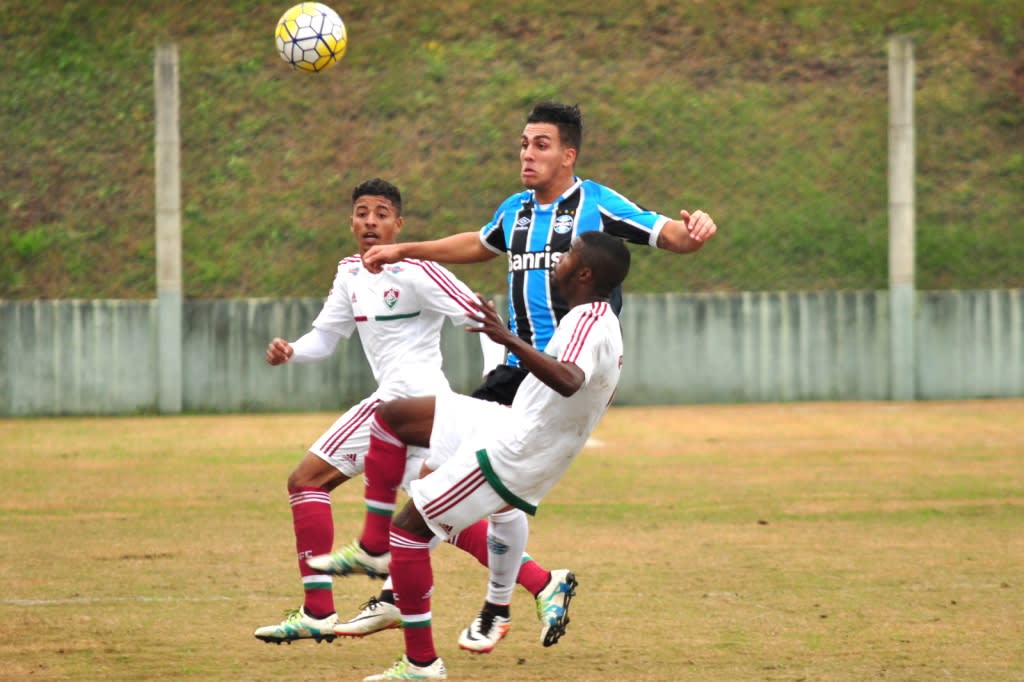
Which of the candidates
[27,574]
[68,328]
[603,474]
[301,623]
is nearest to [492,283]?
[68,328]

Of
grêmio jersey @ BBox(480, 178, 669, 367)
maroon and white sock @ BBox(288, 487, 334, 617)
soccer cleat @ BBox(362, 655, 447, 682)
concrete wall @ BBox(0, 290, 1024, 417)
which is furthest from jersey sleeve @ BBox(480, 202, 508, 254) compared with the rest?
concrete wall @ BBox(0, 290, 1024, 417)

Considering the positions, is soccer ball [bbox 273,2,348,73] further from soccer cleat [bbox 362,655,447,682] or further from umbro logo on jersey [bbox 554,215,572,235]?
soccer cleat [bbox 362,655,447,682]

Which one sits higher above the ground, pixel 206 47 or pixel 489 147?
pixel 206 47

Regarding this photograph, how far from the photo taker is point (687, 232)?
673 centimetres

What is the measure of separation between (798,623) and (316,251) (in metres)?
17.5

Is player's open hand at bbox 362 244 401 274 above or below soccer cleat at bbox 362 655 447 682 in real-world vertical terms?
above

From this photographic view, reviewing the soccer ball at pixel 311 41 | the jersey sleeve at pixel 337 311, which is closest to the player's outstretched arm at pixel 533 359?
the jersey sleeve at pixel 337 311

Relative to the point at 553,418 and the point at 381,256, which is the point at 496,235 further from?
the point at 553,418

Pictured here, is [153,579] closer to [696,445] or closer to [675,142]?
[696,445]

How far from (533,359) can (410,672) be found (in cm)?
151

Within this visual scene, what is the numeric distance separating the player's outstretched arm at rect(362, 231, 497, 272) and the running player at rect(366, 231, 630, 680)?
106 cm

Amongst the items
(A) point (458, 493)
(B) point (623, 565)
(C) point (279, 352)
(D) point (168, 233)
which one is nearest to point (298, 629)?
(A) point (458, 493)

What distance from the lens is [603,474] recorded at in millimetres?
13906

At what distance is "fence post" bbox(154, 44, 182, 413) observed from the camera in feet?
67.8
